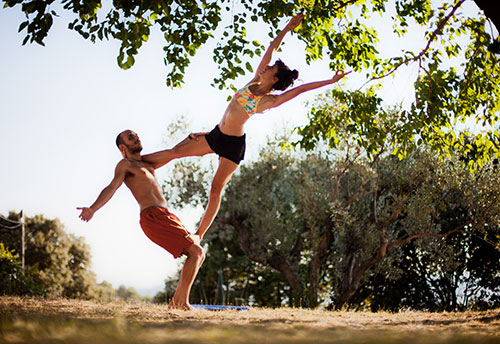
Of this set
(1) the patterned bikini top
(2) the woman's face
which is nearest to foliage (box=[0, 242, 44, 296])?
(1) the patterned bikini top

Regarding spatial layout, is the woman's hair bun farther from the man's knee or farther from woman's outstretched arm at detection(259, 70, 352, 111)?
the man's knee

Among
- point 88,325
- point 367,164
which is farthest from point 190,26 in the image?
point 367,164

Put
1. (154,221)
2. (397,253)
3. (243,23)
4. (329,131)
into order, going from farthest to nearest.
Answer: (397,253) → (329,131) → (243,23) → (154,221)

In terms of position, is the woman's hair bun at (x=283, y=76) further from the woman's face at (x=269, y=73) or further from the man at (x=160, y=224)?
the man at (x=160, y=224)

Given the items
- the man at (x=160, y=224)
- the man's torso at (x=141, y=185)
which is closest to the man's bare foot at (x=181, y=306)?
the man at (x=160, y=224)

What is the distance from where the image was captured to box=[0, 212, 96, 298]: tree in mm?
26359

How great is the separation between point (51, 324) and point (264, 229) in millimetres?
15664

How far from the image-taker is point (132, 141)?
5.80 meters

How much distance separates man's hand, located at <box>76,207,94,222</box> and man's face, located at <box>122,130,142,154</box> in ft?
3.15

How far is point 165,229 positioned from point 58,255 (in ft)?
77.7

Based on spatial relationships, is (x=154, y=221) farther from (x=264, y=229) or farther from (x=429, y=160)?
(x=264, y=229)

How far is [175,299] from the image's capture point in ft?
18.3

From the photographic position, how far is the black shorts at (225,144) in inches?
231

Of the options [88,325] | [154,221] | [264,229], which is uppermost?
[264,229]
